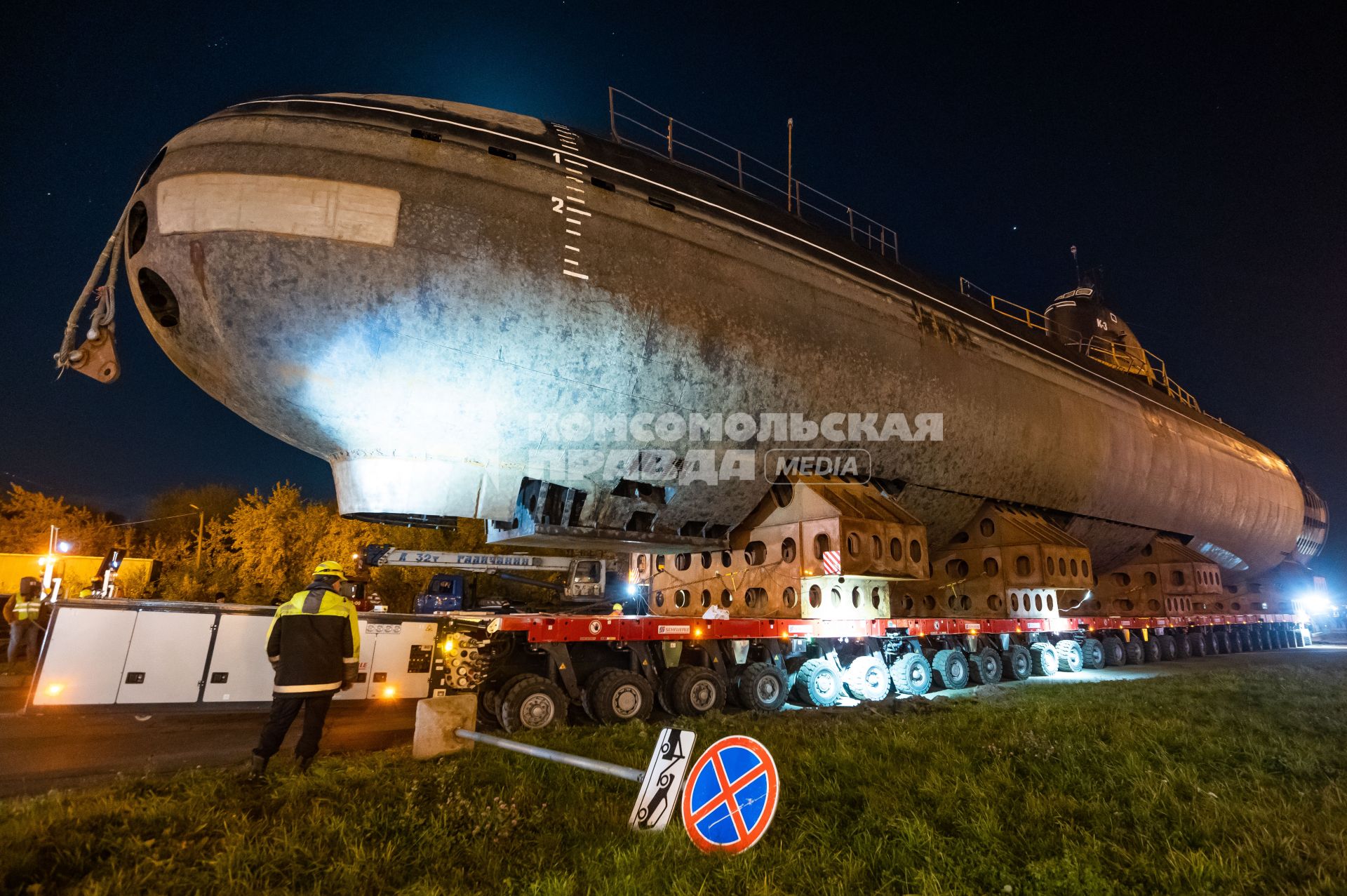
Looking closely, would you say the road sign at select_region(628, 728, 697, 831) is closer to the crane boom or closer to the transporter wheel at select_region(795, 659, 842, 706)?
the transporter wheel at select_region(795, 659, 842, 706)

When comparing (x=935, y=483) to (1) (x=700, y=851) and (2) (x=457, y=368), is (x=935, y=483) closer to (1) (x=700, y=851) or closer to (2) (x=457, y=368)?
(2) (x=457, y=368)

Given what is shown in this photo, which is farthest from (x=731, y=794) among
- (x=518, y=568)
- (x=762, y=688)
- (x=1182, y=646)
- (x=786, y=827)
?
(x=1182, y=646)

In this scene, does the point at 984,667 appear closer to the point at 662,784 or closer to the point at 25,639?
the point at 662,784

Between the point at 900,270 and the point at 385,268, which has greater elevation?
the point at 900,270

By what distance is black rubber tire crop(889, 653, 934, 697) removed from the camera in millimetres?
8695

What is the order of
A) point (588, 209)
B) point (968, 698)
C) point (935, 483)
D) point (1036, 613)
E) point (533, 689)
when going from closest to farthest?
point (533, 689) → point (588, 209) → point (968, 698) → point (935, 483) → point (1036, 613)

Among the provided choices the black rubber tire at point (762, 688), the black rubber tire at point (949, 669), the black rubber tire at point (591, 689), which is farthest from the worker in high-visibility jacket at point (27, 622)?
the black rubber tire at point (949, 669)

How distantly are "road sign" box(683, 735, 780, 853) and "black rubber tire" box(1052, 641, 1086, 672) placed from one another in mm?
11170

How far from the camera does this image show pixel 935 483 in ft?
31.4

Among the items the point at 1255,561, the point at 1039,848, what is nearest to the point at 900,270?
the point at 1039,848

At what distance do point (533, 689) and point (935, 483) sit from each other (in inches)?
258

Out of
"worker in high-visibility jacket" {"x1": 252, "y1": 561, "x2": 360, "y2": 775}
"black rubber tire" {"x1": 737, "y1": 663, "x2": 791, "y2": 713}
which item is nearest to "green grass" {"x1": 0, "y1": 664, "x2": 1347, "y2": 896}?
"worker in high-visibility jacket" {"x1": 252, "y1": 561, "x2": 360, "y2": 775}

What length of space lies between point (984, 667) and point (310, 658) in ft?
30.2

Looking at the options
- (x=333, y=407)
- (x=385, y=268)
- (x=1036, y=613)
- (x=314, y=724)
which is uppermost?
(x=385, y=268)
